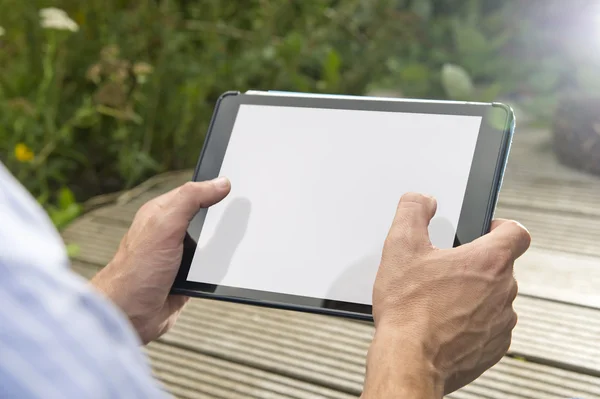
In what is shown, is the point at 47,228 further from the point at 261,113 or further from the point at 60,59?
the point at 60,59

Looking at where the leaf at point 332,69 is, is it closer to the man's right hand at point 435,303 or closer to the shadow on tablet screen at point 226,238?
the shadow on tablet screen at point 226,238

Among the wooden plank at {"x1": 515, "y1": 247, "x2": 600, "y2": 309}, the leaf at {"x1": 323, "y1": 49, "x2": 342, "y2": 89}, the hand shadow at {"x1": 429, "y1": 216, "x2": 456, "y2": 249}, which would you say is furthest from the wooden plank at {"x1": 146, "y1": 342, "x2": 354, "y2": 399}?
the leaf at {"x1": 323, "y1": 49, "x2": 342, "y2": 89}

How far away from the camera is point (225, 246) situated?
0.93 meters

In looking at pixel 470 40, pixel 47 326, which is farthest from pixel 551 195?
pixel 47 326

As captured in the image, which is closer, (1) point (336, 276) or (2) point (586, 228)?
(1) point (336, 276)

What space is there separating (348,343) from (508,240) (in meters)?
0.55

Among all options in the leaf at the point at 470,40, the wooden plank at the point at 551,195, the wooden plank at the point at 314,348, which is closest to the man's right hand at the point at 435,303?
the wooden plank at the point at 314,348

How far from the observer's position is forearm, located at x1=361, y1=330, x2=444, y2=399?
26.6 inches

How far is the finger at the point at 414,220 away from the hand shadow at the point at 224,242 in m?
0.25

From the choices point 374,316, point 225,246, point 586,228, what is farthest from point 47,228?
point 586,228

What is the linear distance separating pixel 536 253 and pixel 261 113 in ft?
2.75

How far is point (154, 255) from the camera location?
36.6 inches

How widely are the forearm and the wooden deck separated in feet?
1.38

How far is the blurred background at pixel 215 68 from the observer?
2174mm
